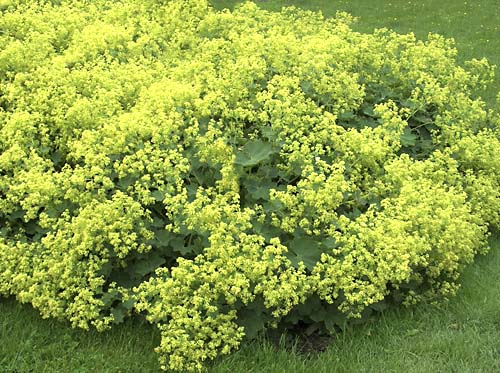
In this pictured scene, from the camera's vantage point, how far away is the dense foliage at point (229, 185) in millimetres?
4363

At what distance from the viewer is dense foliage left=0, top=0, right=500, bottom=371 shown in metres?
4.36

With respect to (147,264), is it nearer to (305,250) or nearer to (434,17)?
(305,250)

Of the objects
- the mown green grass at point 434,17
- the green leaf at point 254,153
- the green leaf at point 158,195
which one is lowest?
the mown green grass at point 434,17

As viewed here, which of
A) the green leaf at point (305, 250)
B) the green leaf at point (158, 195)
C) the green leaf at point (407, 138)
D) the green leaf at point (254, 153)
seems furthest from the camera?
the green leaf at point (407, 138)

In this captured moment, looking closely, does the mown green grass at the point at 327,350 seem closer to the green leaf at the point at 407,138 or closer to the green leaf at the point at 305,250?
the green leaf at the point at 305,250

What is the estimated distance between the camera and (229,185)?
4895mm

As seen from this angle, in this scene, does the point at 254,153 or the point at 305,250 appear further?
the point at 254,153

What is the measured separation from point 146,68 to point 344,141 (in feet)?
6.77

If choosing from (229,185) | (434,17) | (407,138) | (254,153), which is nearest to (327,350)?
(229,185)

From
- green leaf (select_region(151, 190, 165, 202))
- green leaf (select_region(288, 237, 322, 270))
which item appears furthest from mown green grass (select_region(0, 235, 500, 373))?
green leaf (select_region(151, 190, 165, 202))

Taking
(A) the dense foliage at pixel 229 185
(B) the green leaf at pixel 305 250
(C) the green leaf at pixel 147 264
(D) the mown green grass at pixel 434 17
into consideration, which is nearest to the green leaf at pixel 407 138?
(A) the dense foliage at pixel 229 185

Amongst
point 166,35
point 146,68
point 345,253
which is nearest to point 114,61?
point 146,68

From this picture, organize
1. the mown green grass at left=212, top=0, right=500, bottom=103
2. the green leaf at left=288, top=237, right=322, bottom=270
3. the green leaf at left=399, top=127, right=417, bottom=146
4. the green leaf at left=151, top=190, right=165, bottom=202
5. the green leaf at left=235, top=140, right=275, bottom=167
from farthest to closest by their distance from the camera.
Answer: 1. the mown green grass at left=212, top=0, right=500, bottom=103
2. the green leaf at left=399, top=127, right=417, bottom=146
3. the green leaf at left=235, top=140, right=275, bottom=167
4. the green leaf at left=151, top=190, right=165, bottom=202
5. the green leaf at left=288, top=237, right=322, bottom=270

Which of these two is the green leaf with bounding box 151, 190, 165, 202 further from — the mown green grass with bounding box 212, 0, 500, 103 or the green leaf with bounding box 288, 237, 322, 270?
the mown green grass with bounding box 212, 0, 500, 103
